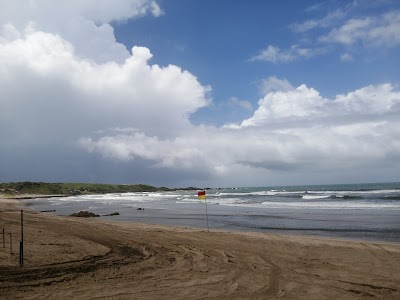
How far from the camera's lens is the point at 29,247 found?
39.7 feet

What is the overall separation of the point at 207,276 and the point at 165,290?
1.62m

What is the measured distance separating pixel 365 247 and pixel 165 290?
9403mm

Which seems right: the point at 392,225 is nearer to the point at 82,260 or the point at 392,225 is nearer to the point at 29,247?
the point at 82,260

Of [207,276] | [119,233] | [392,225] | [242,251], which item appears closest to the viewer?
[207,276]

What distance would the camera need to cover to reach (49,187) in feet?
395

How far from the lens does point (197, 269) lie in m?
10.2

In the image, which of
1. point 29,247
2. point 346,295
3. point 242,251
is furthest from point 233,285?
point 29,247

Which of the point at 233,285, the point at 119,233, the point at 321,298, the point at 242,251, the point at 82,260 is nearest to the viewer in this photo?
the point at 321,298

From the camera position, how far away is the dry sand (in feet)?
26.2

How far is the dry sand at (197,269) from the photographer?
26.2ft

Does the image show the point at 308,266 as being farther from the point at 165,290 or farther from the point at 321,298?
the point at 165,290

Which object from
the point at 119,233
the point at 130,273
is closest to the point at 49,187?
the point at 119,233

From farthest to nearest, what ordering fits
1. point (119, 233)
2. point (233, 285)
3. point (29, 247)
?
1. point (119, 233)
2. point (29, 247)
3. point (233, 285)

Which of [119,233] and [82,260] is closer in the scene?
[82,260]
